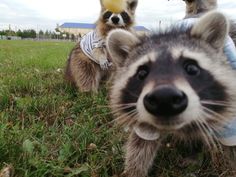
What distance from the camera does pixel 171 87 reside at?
281 centimetres

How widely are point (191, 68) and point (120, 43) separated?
1.00 metres

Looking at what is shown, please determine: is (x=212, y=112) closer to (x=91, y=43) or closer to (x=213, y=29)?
(x=213, y=29)

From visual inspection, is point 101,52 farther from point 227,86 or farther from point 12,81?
point 227,86

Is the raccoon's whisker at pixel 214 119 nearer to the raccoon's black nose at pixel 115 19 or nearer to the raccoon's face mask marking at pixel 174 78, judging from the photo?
the raccoon's face mask marking at pixel 174 78

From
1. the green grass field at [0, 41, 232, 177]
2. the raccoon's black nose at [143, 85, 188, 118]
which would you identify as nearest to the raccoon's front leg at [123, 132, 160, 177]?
the green grass field at [0, 41, 232, 177]

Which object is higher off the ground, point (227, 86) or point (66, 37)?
point (227, 86)

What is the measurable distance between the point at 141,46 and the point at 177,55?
26.5 inches

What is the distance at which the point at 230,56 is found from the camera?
389 centimetres

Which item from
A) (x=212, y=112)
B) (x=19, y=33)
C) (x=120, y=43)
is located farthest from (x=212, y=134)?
(x=19, y=33)

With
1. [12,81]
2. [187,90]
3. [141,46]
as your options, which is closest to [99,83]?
[12,81]

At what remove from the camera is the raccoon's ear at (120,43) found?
4.07 metres

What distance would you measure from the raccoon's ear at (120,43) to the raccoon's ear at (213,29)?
23.0 inches

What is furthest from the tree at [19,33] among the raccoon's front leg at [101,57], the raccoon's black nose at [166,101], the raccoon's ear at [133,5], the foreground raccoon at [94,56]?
the raccoon's black nose at [166,101]

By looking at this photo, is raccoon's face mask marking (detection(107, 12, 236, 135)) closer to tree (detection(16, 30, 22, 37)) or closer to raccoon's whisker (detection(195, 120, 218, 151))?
raccoon's whisker (detection(195, 120, 218, 151))
